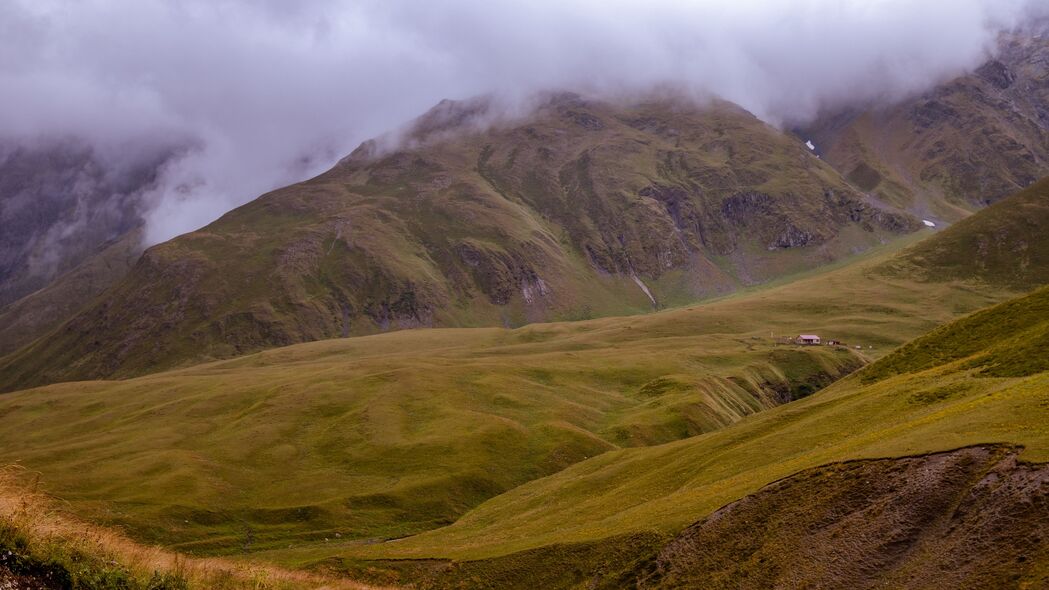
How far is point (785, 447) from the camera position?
54344 millimetres

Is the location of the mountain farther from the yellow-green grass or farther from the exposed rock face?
the yellow-green grass

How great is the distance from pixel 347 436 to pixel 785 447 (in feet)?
286

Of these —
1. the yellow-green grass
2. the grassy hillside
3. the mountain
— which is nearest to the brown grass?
the mountain

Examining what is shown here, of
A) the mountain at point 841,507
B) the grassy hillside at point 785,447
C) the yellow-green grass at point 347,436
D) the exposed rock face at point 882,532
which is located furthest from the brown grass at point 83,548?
the yellow-green grass at point 347,436

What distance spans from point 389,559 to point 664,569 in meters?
27.1

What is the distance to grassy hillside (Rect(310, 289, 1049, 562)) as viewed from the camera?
35562mm

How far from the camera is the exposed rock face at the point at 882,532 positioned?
25859 millimetres

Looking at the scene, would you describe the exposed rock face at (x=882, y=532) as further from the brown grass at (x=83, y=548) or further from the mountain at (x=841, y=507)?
the brown grass at (x=83, y=548)

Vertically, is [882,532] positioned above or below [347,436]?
below

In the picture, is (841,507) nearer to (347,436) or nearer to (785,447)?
(785,447)

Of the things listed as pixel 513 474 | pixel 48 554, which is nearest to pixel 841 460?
pixel 48 554

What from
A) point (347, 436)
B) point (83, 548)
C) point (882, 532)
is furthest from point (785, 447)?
point (347, 436)

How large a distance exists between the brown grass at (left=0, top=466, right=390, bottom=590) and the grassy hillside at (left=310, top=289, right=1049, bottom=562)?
2329 cm

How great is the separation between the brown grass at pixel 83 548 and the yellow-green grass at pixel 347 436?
2898cm
